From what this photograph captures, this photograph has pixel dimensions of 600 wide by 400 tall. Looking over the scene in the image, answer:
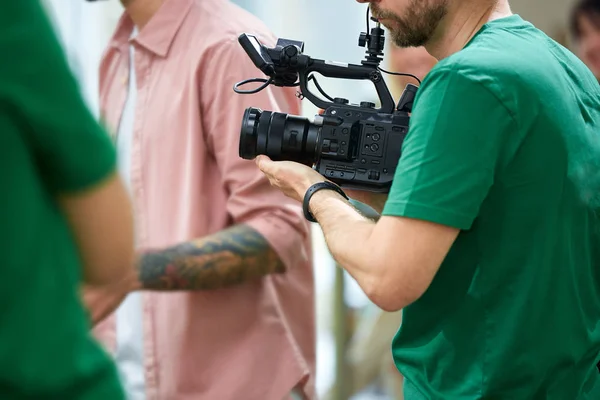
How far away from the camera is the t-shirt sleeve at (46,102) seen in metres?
0.70

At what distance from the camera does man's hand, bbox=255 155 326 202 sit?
1302mm

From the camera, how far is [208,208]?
5.21 ft

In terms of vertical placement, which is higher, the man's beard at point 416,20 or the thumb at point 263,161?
the man's beard at point 416,20

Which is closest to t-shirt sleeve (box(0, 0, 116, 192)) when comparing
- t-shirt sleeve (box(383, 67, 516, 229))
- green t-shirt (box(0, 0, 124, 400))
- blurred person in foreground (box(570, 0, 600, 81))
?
green t-shirt (box(0, 0, 124, 400))

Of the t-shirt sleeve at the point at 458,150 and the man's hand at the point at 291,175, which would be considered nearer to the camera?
the t-shirt sleeve at the point at 458,150

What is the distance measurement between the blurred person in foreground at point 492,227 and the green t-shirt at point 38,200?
0.45 metres

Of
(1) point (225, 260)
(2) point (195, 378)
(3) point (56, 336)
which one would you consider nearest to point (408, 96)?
(1) point (225, 260)

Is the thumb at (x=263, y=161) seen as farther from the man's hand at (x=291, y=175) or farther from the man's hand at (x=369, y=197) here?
the man's hand at (x=369, y=197)

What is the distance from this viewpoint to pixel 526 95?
1089 millimetres

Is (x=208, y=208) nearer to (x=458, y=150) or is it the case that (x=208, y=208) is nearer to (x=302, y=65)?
(x=302, y=65)

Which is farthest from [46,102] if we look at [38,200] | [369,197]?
[369,197]

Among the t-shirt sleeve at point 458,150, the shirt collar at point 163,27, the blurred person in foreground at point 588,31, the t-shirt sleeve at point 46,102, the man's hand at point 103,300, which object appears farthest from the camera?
the blurred person in foreground at point 588,31

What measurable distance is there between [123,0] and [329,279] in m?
1.48

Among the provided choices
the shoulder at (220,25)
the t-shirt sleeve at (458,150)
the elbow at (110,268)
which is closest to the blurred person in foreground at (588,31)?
the shoulder at (220,25)
